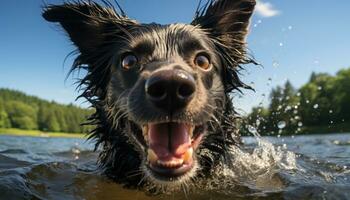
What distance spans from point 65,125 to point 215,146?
129256 millimetres

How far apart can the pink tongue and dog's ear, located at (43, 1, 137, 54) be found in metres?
2.31

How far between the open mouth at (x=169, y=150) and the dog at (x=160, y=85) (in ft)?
0.03

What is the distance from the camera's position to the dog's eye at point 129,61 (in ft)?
19.2

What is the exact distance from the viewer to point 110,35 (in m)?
6.94

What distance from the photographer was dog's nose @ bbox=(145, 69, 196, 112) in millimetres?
A: 4336

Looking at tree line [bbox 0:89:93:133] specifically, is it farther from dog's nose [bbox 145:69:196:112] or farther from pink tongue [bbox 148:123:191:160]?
dog's nose [bbox 145:69:196:112]

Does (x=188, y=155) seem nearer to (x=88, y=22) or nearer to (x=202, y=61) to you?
(x=202, y=61)

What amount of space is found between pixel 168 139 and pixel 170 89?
2.43 feet

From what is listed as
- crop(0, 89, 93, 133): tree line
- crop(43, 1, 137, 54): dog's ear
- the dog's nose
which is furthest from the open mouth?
crop(0, 89, 93, 133): tree line

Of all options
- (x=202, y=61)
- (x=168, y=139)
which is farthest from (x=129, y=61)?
(x=168, y=139)

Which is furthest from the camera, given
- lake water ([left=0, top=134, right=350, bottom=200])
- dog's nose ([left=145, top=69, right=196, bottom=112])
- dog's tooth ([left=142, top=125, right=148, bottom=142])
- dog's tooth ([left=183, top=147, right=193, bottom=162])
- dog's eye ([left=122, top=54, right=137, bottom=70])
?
lake water ([left=0, top=134, right=350, bottom=200])

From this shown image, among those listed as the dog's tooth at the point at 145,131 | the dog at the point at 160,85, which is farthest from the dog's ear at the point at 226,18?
the dog's tooth at the point at 145,131

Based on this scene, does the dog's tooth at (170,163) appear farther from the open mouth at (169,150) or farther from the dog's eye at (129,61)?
the dog's eye at (129,61)

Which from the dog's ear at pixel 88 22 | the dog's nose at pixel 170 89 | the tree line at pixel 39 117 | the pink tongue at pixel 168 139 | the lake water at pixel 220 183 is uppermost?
the tree line at pixel 39 117
